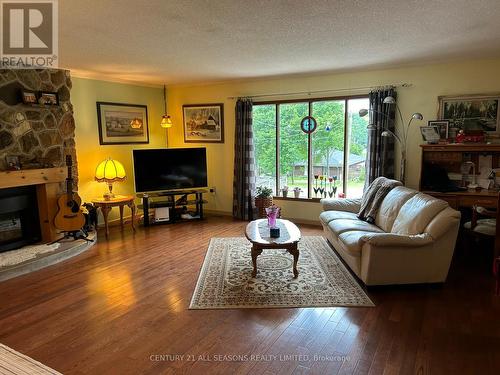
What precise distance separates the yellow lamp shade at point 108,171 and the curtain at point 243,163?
1.97 meters

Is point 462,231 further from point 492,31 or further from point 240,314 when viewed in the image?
point 240,314

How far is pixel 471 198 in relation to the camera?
415cm

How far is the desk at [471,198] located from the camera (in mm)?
4077

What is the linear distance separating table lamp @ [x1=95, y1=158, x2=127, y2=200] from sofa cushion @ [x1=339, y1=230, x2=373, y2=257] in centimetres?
360

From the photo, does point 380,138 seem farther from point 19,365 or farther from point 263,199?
point 19,365

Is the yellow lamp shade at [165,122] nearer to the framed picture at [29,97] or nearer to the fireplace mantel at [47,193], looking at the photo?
the fireplace mantel at [47,193]

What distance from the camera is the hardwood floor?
224cm

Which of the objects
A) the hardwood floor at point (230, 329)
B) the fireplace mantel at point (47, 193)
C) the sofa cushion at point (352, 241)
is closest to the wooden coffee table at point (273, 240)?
the sofa cushion at point (352, 241)

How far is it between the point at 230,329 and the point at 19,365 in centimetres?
142

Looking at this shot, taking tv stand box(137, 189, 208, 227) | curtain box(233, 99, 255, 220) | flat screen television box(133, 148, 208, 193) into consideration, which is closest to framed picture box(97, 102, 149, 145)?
flat screen television box(133, 148, 208, 193)

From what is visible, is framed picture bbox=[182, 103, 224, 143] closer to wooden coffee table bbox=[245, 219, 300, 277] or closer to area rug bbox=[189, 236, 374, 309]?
area rug bbox=[189, 236, 374, 309]

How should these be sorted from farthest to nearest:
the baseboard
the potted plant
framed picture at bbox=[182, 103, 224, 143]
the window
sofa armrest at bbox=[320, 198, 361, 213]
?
the baseboard → framed picture at bbox=[182, 103, 224, 143] → the potted plant → the window → sofa armrest at bbox=[320, 198, 361, 213]

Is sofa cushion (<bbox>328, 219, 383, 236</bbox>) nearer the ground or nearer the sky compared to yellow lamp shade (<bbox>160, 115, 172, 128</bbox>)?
nearer the ground

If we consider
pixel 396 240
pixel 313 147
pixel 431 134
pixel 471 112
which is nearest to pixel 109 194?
pixel 313 147
